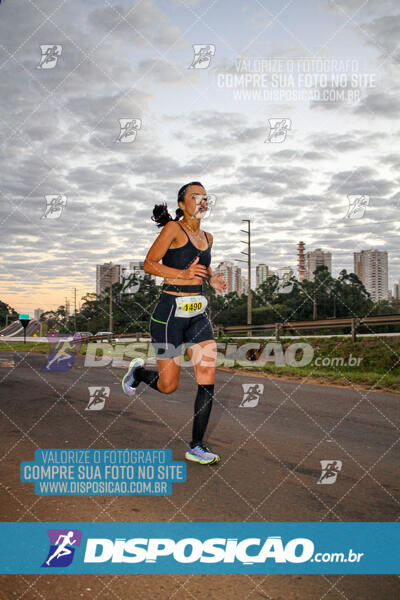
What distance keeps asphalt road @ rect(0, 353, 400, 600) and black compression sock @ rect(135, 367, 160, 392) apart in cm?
84

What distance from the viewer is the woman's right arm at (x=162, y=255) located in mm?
3674

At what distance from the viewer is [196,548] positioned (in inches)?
115

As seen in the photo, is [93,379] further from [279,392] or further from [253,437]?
[253,437]

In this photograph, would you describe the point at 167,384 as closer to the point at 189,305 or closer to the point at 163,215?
the point at 189,305

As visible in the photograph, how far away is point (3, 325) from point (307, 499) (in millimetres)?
147864

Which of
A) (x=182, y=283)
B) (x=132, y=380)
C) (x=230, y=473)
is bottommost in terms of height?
(x=230, y=473)

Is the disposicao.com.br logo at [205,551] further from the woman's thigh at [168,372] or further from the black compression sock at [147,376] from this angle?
the black compression sock at [147,376]

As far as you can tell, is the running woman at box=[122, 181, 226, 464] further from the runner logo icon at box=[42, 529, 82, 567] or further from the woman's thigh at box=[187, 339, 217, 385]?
the runner logo icon at box=[42, 529, 82, 567]

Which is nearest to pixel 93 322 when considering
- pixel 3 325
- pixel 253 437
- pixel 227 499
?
pixel 253 437

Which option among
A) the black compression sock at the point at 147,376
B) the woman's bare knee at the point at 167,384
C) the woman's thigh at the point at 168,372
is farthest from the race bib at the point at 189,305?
the black compression sock at the point at 147,376

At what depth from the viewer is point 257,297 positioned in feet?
156

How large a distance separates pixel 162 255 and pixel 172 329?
1.90 ft

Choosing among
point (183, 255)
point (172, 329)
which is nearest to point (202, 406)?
point (172, 329)

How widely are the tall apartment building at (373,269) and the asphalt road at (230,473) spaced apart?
2380 inches
